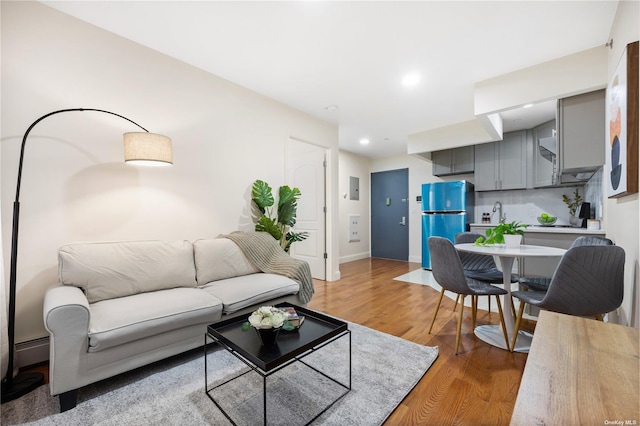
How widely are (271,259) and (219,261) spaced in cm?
51

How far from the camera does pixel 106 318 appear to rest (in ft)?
5.15

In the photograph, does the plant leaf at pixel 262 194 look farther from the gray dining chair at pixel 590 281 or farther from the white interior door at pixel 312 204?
the gray dining chair at pixel 590 281

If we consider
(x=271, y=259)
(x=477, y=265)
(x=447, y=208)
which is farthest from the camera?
(x=447, y=208)

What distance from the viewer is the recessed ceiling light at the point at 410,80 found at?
286 centimetres

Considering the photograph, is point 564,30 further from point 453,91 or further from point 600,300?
point 600,300

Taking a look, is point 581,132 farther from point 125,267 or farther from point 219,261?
point 125,267

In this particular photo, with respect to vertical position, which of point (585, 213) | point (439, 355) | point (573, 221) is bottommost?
point (439, 355)

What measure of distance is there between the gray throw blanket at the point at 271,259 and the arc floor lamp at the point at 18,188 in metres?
1.01

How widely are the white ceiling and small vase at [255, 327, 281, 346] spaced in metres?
2.13

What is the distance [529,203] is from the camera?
450cm

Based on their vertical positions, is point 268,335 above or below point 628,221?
below

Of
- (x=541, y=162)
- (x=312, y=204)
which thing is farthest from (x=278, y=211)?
(x=541, y=162)

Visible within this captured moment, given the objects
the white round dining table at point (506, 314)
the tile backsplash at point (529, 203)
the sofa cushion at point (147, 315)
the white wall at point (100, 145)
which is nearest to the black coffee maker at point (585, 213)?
the tile backsplash at point (529, 203)

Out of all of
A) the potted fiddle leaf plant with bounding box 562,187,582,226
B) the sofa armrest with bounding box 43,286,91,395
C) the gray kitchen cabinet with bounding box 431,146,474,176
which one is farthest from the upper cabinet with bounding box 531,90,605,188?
the sofa armrest with bounding box 43,286,91,395
